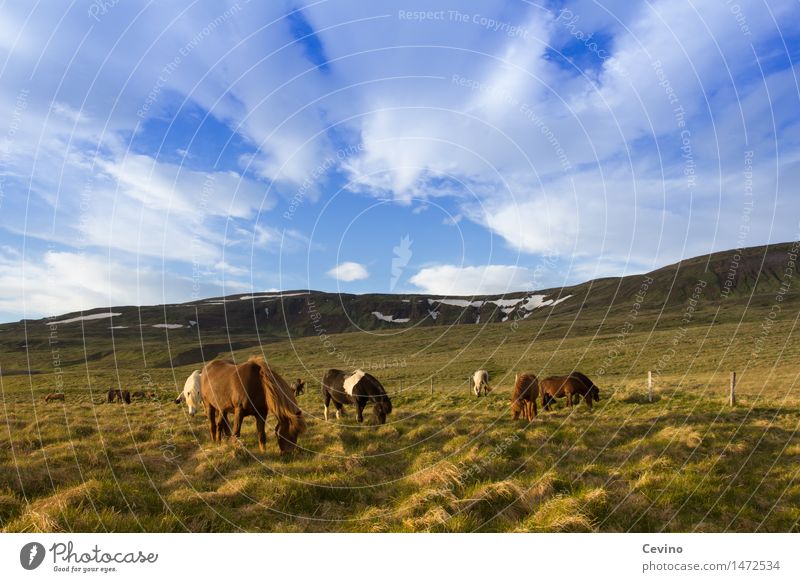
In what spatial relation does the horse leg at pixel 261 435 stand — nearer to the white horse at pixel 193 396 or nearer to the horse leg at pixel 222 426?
the horse leg at pixel 222 426

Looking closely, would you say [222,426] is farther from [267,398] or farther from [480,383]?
[480,383]

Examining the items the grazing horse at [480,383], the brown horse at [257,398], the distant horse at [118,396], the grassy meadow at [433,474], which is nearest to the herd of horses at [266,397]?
the brown horse at [257,398]

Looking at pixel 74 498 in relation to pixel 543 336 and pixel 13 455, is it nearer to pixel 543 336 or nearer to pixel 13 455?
pixel 13 455

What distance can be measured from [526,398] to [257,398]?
1025cm

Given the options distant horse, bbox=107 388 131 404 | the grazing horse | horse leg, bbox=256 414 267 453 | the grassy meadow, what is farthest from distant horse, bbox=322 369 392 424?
distant horse, bbox=107 388 131 404

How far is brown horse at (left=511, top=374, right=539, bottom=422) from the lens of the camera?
1580 cm

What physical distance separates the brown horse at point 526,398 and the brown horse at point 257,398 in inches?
354

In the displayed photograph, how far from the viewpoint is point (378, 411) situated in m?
15.3

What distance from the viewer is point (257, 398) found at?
35.1 ft

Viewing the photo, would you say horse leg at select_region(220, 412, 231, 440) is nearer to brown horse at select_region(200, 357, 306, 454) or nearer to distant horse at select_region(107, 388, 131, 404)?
brown horse at select_region(200, 357, 306, 454)

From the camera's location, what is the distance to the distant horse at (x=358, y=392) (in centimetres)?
1560

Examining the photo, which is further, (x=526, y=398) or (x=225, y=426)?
(x=526, y=398)
